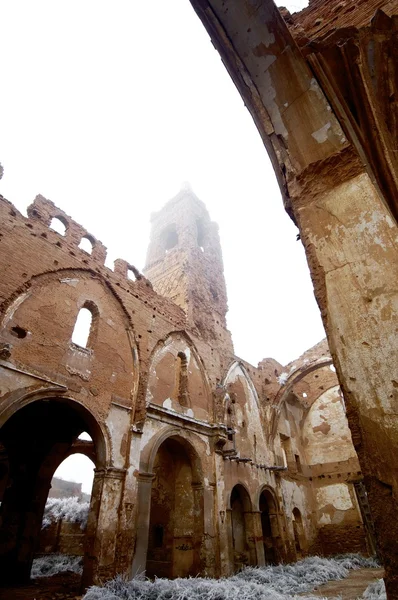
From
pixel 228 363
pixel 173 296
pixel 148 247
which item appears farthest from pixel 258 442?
pixel 148 247

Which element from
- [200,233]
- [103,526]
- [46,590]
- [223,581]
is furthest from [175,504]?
[200,233]

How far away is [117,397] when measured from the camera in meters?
8.81

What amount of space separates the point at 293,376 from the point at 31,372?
1299 cm

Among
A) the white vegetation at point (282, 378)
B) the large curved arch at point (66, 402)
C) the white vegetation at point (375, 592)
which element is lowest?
the white vegetation at point (375, 592)

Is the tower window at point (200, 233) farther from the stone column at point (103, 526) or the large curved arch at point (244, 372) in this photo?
the stone column at point (103, 526)

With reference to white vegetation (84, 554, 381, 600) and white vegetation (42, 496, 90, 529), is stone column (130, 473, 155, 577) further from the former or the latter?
white vegetation (42, 496, 90, 529)

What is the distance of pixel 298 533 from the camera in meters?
14.6

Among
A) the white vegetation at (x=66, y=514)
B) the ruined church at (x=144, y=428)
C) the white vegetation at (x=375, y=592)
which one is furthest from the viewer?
the white vegetation at (x=66, y=514)

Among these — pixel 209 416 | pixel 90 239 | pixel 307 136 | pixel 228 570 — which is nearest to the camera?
pixel 307 136

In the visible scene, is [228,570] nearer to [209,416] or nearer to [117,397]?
[209,416]

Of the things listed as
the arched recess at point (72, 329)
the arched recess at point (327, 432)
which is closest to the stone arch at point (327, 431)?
the arched recess at point (327, 432)

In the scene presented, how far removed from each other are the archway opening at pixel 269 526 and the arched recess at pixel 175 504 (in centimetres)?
469

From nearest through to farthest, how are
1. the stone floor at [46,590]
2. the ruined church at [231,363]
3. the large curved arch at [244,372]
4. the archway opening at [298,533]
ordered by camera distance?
the ruined church at [231,363] → the stone floor at [46,590] → the archway opening at [298,533] → the large curved arch at [244,372]

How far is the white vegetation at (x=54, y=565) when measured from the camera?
10.6m
